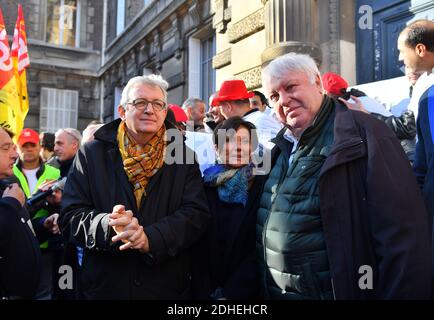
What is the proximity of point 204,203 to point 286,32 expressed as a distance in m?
3.17

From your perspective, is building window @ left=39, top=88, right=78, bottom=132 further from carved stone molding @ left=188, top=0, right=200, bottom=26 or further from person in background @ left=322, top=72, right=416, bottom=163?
person in background @ left=322, top=72, right=416, bottom=163

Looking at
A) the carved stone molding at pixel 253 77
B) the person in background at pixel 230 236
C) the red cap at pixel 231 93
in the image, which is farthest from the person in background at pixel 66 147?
the carved stone molding at pixel 253 77

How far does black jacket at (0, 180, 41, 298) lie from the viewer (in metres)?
2.11

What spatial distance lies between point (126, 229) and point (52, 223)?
1638 mm

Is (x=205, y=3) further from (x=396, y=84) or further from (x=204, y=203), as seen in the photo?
(x=204, y=203)

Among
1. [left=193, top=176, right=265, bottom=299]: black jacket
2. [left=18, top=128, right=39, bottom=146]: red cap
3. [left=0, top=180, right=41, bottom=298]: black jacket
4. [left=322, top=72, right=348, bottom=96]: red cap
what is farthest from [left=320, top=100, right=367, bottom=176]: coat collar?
[left=18, top=128, right=39, bottom=146]: red cap

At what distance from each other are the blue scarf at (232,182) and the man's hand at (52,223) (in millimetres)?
1503

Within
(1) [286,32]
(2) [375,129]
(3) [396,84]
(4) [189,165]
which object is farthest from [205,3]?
(2) [375,129]

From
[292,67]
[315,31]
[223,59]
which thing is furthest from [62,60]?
[292,67]

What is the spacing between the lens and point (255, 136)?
8.29ft

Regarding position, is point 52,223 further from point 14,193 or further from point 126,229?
point 126,229

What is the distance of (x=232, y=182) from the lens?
2.19 metres
